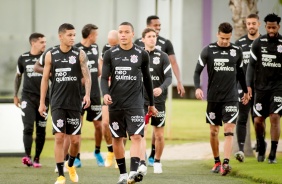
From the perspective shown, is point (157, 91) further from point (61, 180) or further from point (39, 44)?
point (39, 44)

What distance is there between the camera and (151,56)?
16891mm

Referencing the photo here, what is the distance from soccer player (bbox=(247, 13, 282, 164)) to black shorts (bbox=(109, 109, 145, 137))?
3.77 m

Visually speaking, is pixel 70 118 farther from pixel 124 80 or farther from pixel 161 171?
pixel 161 171

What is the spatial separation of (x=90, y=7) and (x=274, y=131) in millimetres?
18942

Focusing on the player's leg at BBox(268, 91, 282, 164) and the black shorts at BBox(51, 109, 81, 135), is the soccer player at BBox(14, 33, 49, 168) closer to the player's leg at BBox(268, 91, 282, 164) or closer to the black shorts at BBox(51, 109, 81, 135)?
the black shorts at BBox(51, 109, 81, 135)

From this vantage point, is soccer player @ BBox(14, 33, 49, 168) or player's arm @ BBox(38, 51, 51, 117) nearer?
player's arm @ BBox(38, 51, 51, 117)

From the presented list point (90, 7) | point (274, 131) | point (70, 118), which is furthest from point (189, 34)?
point (70, 118)

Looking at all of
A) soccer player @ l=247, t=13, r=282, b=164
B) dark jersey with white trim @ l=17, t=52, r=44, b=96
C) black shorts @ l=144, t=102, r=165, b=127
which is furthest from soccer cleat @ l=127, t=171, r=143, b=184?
dark jersey with white trim @ l=17, t=52, r=44, b=96

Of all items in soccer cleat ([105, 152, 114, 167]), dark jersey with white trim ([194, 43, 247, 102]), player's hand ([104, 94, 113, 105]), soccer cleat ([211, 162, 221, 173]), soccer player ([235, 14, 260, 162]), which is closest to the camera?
player's hand ([104, 94, 113, 105])

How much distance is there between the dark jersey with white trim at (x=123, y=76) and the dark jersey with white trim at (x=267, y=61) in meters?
4.02

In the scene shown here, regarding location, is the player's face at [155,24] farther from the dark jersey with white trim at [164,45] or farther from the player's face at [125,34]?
the player's face at [125,34]

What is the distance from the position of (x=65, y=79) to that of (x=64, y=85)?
0.29 feet

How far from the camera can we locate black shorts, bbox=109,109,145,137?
1429cm

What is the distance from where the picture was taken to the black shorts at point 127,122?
14289 mm
